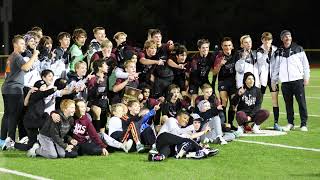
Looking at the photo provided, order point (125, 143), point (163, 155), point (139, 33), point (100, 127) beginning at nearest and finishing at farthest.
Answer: point (163, 155)
point (125, 143)
point (100, 127)
point (139, 33)

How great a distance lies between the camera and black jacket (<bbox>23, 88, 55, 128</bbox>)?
33.4ft

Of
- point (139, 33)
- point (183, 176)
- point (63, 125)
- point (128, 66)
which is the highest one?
point (139, 33)

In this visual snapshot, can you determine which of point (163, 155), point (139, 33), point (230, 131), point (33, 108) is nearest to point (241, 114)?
point (230, 131)

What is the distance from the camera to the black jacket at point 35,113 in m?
10.2

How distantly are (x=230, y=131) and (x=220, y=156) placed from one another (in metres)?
1.99

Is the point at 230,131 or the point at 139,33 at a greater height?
the point at 139,33

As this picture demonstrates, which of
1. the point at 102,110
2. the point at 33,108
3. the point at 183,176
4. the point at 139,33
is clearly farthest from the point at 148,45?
the point at 139,33

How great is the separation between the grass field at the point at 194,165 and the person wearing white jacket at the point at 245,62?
165cm

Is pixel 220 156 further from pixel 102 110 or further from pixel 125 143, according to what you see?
pixel 102 110

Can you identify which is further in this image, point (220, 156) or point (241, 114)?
point (241, 114)

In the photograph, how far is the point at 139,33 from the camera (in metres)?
42.4

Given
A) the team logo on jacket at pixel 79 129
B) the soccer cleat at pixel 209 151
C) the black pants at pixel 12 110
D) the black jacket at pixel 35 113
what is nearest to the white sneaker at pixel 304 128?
the soccer cleat at pixel 209 151

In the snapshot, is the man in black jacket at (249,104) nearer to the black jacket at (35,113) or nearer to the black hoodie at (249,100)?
the black hoodie at (249,100)

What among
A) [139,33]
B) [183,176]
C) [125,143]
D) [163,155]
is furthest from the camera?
[139,33]
